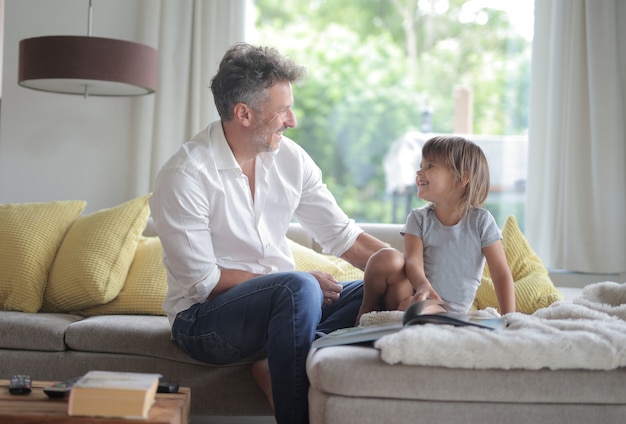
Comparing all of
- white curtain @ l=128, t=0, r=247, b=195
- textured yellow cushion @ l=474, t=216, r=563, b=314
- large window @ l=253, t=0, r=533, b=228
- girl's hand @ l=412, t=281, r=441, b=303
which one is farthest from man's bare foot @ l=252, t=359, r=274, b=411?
large window @ l=253, t=0, r=533, b=228

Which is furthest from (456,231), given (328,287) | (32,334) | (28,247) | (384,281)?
(28,247)

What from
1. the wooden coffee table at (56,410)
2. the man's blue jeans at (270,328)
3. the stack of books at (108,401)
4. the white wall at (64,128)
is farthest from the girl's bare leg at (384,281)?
the white wall at (64,128)

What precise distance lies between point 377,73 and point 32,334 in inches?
232

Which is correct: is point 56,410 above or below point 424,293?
below

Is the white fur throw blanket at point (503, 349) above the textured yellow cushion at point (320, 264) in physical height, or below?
below

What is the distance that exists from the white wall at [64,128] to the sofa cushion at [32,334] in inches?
65.3

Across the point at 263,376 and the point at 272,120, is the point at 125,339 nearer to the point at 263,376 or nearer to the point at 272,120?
the point at 263,376

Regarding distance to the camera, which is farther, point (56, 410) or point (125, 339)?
point (125, 339)

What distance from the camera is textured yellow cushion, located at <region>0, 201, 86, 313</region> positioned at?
2.74 metres

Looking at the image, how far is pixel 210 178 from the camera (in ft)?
7.47

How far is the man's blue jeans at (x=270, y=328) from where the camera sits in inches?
75.3

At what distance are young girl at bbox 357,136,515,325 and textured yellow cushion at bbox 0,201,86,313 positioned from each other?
1.31 meters

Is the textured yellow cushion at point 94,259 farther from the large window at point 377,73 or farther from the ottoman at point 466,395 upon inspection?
the large window at point 377,73

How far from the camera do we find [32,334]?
8.08 feet
